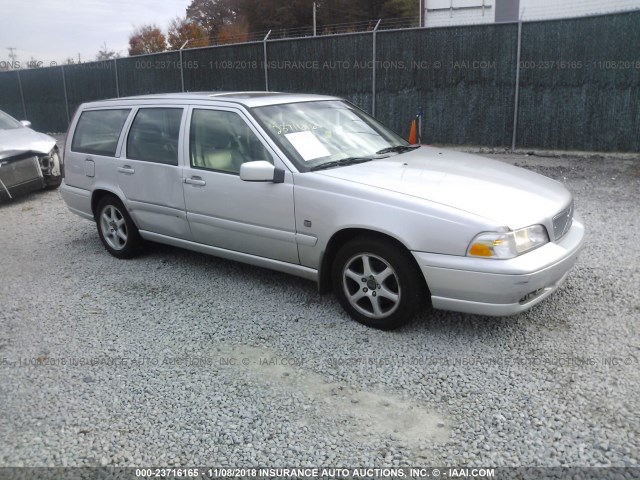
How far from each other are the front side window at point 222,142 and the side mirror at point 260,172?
205 mm

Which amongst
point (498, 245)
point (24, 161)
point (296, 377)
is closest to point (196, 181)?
point (296, 377)

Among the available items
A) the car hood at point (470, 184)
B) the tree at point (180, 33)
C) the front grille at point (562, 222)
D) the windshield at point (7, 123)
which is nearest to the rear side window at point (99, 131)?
the car hood at point (470, 184)

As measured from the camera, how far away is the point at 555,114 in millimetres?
10914

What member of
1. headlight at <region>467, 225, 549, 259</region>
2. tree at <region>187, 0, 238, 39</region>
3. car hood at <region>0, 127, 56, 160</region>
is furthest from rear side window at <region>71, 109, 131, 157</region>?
tree at <region>187, 0, 238, 39</region>

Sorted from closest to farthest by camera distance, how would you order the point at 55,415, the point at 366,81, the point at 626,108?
the point at 55,415
the point at 626,108
the point at 366,81

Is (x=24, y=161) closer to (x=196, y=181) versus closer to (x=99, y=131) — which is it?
(x=99, y=131)

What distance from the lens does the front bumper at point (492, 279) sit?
351 cm

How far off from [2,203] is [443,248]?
325 inches

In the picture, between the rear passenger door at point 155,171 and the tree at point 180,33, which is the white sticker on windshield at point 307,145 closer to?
the rear passenger door at point 155,171

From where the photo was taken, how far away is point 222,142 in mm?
4836

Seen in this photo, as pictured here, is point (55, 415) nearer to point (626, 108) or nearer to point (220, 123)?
point (220, 123)

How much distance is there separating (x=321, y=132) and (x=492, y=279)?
2.01 meters

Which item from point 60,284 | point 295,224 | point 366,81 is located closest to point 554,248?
point 295,224

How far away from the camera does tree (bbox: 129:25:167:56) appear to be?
147 feet
